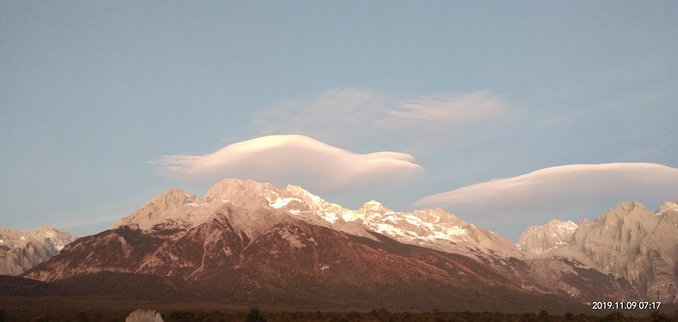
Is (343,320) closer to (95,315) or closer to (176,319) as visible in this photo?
(176,319)

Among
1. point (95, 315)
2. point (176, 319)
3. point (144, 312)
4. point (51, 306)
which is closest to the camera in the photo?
point (144, 312)

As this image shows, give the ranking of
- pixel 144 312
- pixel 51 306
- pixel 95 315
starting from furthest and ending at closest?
pixel 51 306
pixel 95 315
pixel 144 312

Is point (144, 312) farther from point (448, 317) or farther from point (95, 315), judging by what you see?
point (448, 317)

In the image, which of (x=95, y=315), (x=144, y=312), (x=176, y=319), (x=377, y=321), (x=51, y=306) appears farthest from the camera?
(x=51, y=306)

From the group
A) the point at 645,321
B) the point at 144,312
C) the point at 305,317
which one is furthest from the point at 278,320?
the point at 645,321

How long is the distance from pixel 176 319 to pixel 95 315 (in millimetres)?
28486

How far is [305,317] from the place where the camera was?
5492 inches

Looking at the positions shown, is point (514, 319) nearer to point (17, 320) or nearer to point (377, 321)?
point (377, 321)

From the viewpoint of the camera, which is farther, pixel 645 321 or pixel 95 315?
pixel 95 315

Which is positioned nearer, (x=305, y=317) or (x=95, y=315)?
(x=305, y=317)

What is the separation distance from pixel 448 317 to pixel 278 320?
111 ft

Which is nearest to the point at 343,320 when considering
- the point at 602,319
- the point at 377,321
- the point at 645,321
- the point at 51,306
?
the point at 377,321

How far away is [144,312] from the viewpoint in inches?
4240

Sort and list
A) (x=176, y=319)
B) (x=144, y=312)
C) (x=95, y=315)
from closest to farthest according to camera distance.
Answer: (x=144, y=312)
(x=176, y=319)
(x=95, y=315)
